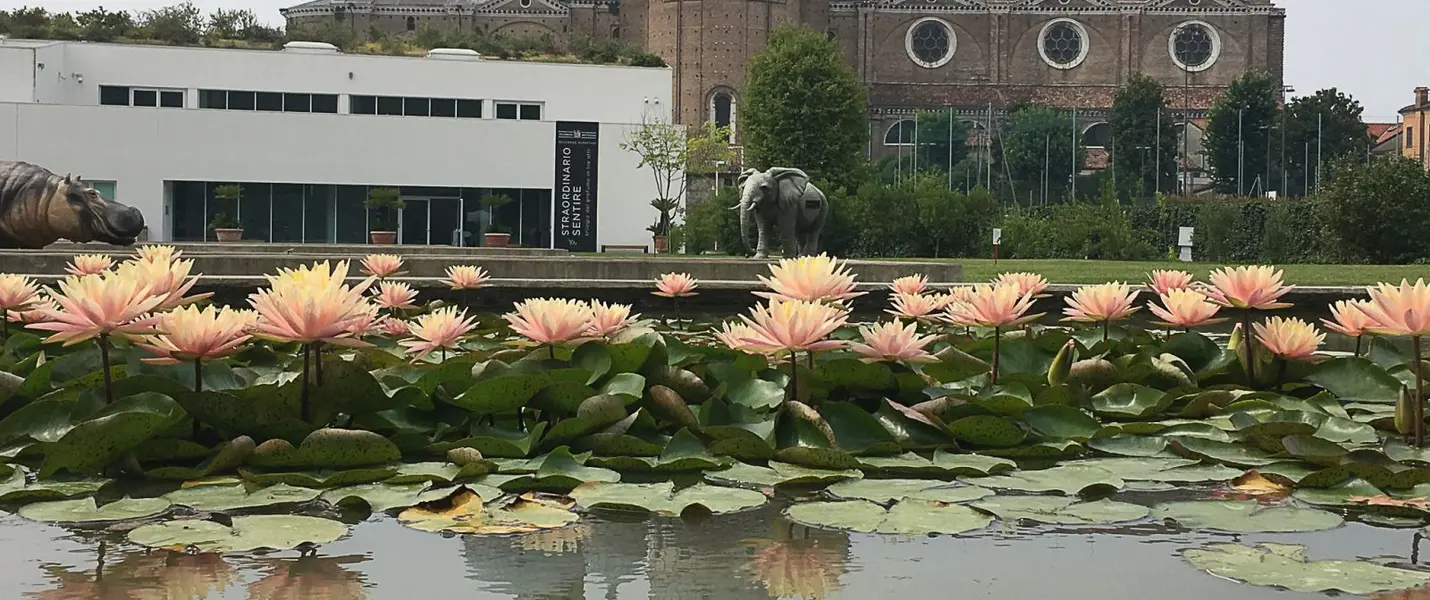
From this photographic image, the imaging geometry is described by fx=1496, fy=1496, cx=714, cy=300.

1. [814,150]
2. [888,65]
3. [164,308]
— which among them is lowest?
[164,308]

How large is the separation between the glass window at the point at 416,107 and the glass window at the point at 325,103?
1882 mm

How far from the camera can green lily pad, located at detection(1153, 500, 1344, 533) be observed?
7.72ft

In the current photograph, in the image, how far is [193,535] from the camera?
2176 millimetres

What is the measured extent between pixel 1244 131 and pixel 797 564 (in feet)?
257

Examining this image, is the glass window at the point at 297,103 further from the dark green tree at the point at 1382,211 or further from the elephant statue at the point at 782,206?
the elephant statue at the point at 782,206

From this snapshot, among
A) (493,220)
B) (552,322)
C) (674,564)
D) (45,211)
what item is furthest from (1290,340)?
(493,220)

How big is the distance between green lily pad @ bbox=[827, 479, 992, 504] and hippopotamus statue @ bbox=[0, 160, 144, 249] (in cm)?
1308

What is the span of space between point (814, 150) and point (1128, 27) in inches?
1903

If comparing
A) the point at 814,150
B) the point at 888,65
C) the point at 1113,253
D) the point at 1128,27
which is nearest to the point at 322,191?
the point at 814,150

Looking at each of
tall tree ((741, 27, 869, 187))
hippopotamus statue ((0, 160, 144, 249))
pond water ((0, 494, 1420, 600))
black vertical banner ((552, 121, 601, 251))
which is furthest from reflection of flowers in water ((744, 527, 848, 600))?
tall tree ((741, 27, 869, 187))

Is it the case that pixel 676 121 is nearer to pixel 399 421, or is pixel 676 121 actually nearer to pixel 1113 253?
pixel 1113 253

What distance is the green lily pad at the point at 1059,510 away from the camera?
241 cm

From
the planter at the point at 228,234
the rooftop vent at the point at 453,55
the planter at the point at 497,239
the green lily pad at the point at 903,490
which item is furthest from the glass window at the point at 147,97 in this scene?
the green lily pad at the point at 903,490

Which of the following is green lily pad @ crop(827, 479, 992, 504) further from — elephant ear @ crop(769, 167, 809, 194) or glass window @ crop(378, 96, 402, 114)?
glass window @ crop(378, 96, 402, 114)
